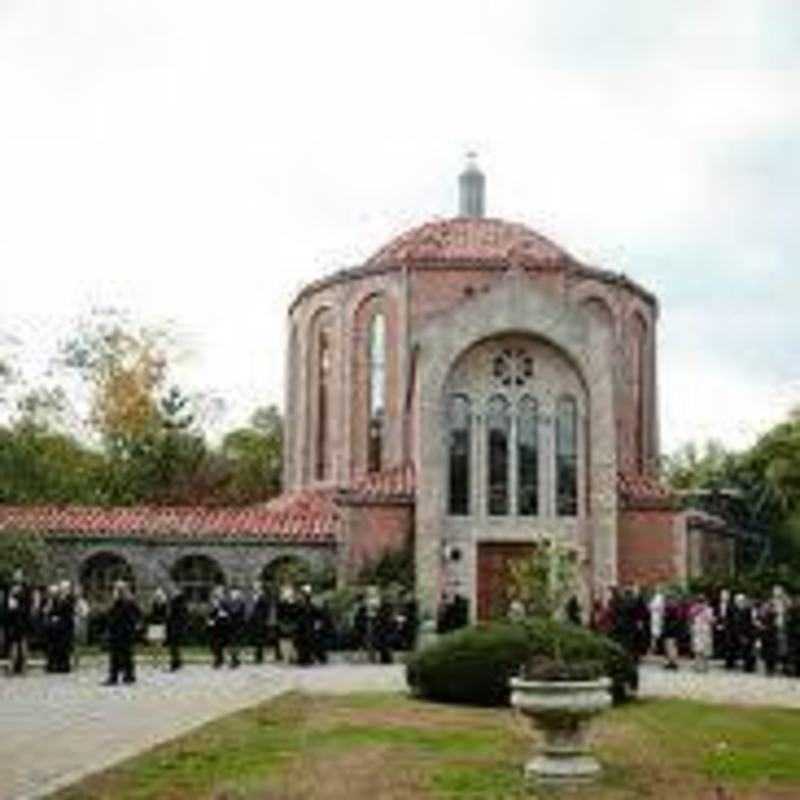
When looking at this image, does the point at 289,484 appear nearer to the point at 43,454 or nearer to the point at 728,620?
the point at 43,454

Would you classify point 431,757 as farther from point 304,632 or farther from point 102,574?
point 102,574

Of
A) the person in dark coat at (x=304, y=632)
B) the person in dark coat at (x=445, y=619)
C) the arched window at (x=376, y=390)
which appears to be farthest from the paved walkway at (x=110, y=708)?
the arched window at (x=376, y=390)

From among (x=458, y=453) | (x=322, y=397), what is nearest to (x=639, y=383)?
(x=322, y=397)

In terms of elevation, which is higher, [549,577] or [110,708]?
[549,577]

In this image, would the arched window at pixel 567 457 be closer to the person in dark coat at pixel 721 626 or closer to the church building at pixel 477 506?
the church building at pixel 477 506

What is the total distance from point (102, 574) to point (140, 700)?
74.8ft

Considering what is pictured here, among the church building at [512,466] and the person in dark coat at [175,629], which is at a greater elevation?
the church building at [512,466]

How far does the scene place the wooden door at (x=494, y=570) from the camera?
152 feet

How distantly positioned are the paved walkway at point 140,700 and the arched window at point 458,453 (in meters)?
9.59

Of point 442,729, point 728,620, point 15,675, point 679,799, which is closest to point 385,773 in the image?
point 679,799

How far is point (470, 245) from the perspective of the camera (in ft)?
185

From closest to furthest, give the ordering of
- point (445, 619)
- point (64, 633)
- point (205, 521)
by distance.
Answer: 1. point (64, 633)
2. point (445, 619)
3. point (205, 521)

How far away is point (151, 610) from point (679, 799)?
104ft

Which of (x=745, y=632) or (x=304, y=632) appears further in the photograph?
(x=304, y=632)
